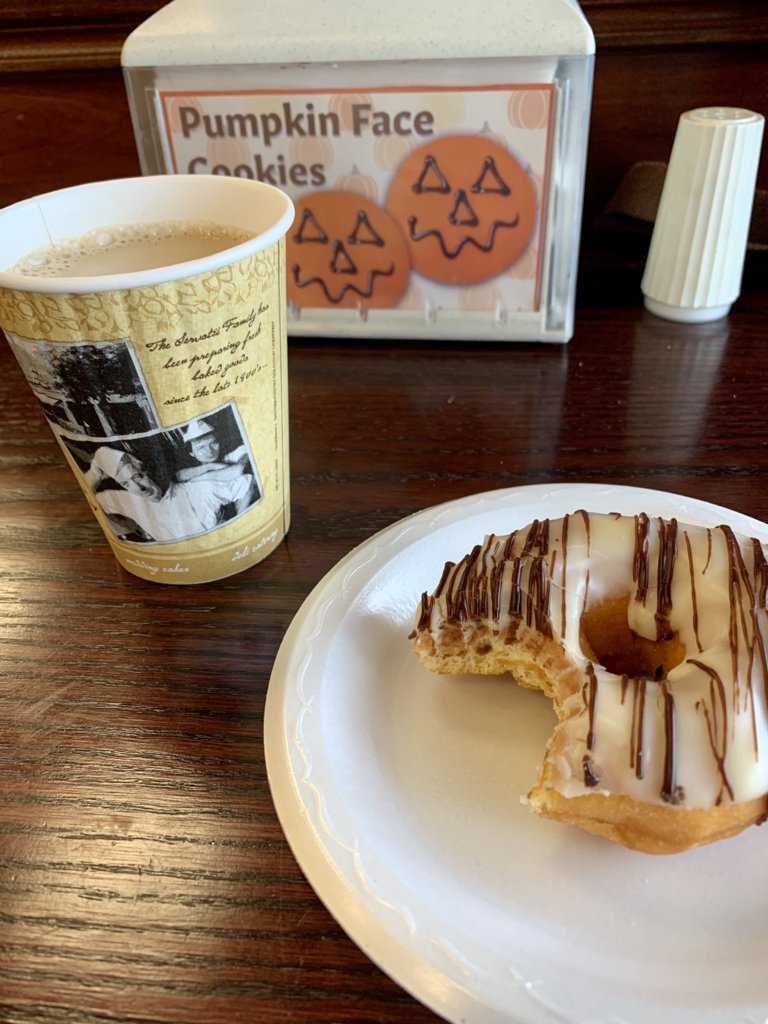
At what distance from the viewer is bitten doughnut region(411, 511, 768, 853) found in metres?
0.45

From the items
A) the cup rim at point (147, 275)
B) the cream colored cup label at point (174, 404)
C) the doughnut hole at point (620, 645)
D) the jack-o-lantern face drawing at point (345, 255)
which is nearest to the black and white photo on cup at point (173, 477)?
the cream colored cup label at point (174, 404)

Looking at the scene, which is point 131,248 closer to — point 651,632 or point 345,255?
point 345,255

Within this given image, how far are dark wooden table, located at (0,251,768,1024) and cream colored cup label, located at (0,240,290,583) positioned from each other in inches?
2.6

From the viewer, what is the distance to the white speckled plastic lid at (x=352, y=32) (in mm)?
862

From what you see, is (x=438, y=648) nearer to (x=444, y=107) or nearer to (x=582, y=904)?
(x=582, y=904)

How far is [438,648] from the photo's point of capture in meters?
0.57

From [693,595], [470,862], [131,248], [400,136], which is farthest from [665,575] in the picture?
[400,136]

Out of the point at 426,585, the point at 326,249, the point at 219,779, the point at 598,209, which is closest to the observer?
the point at 219,779

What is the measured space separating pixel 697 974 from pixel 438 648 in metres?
0.25

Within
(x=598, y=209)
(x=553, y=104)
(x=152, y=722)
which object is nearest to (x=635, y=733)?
(x=152, y=722)

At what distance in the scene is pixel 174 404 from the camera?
0.60 meters

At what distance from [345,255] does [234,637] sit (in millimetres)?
592

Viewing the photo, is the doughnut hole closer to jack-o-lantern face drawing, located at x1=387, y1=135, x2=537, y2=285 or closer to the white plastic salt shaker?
jack-o-lantern face drawing, located at x1=387, y1=135, x2=537, y2=285

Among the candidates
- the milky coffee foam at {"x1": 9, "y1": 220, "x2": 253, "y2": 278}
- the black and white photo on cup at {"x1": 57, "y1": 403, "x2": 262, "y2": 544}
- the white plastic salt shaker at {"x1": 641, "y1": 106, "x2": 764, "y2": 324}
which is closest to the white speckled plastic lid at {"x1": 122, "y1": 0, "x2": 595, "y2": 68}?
the white plastic salt shaker at {"x1": 641, "y1": 106, "x2": 764, "y2": 324}
